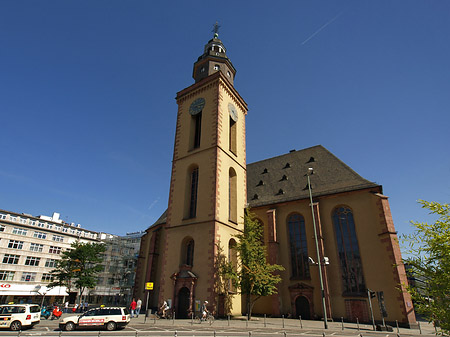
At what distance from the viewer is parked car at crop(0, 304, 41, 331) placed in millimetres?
16891

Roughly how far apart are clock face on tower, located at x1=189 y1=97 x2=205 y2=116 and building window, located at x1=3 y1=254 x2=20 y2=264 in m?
39.5

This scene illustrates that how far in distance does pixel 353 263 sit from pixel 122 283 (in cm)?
4831

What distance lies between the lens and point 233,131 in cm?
3288

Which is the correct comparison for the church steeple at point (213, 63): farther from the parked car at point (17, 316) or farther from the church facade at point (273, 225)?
the parked car at point (17, 316)

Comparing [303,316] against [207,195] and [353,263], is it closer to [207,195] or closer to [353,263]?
[353,263]

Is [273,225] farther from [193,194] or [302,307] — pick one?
[193,194]

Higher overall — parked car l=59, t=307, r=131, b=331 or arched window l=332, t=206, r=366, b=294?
arched window l=332, t=206, r=366, b=294

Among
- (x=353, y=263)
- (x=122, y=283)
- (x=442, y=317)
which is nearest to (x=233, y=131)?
(x=353, y=263)

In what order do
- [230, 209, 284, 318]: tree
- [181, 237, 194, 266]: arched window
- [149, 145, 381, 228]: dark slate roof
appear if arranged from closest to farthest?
[230, 209, 284, 318]: tree, [181, 237, 194, 266]: arched window, [149, 145, 381, 228]: dark slate roof

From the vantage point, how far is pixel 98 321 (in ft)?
A: 54.6

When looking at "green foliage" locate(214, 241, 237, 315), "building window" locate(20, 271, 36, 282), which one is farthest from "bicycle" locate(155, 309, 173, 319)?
"building window" locate(20, 271, 36, 282)

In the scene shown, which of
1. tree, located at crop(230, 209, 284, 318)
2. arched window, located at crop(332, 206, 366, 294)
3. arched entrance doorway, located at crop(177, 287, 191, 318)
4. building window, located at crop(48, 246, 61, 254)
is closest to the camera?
tree, located at crop(230, 209, 284, 318)

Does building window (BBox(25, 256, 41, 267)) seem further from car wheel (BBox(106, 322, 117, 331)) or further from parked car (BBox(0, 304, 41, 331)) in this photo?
car wheel (BBox(106, 322, 117, 331))

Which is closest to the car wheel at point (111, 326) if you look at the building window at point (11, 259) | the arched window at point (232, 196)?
Result: the arched window at point (232, 196)
